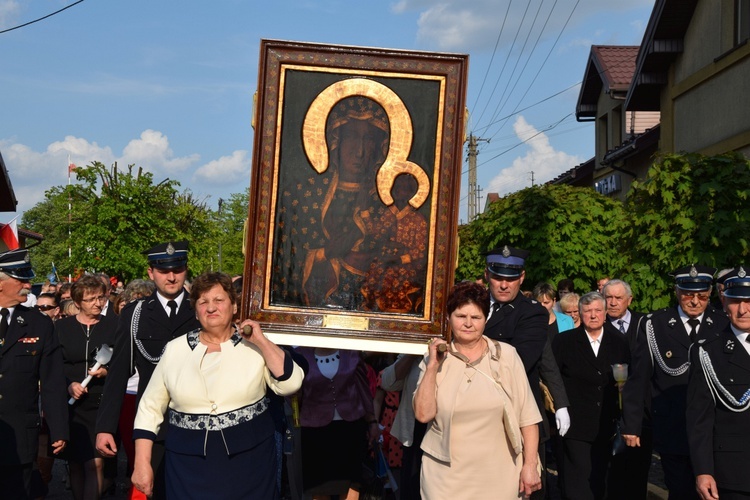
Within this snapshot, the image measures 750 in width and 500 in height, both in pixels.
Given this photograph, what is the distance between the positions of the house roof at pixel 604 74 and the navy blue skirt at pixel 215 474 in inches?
1020

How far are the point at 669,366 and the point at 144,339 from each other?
4.08 metres

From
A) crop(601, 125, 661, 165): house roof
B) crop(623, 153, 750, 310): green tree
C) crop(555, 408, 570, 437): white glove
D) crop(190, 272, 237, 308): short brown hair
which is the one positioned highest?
crop(601, 125, 661, 165): house roof

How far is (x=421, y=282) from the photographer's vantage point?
6.16 meters

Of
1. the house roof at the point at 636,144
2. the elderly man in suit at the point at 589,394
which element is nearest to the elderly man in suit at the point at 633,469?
the elderly man in suit at the point at 589,394

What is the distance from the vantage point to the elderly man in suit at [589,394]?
8961 millimetres

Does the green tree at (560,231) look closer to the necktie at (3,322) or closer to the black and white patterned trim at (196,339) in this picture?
the necktie at (3,322)

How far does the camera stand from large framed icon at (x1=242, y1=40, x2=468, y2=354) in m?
6.14

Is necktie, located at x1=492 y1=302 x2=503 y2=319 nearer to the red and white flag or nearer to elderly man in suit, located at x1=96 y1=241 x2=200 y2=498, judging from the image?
elderly man in suit, located at x1=96 y1=241 x2=200 y2=498

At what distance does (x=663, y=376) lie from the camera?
27.9 ft

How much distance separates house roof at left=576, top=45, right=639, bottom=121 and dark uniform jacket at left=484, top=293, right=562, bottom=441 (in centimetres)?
2398

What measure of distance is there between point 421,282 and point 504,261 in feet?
4.89

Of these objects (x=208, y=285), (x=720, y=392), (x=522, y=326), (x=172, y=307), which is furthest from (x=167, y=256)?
(x=720, y=392)

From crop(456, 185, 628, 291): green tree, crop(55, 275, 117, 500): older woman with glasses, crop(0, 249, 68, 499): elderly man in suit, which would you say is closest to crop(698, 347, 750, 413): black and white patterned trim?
crop(0, 249, 68, 499): elderly man in suit

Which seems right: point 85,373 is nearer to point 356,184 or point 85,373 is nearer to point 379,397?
point 379,397
